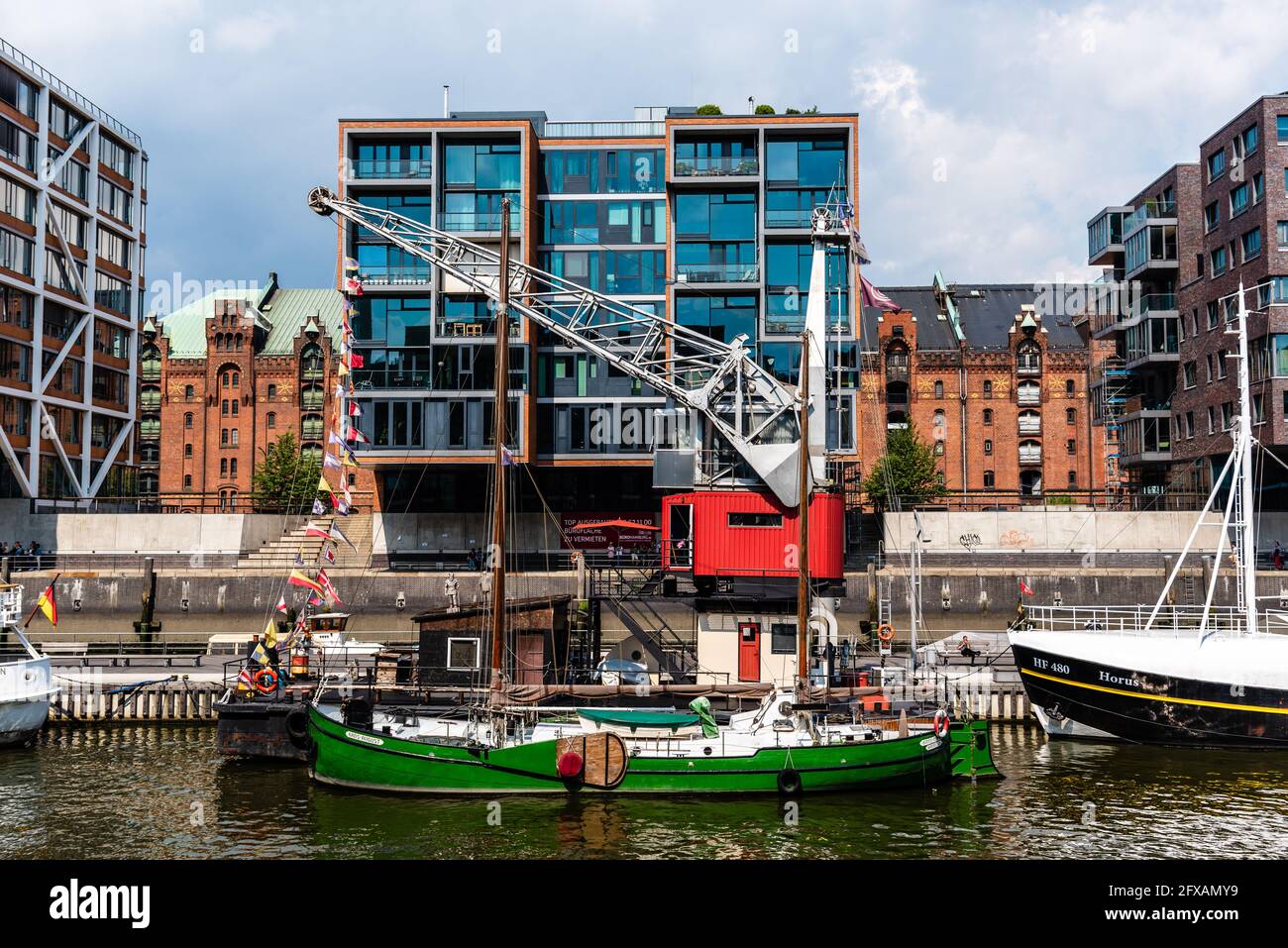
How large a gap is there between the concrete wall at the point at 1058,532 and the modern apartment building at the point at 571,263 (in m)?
7.92

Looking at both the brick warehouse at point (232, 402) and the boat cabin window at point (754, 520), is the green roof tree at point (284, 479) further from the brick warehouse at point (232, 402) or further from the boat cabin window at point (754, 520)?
the boat cabin window at point (754, 520)

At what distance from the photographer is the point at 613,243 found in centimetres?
6988

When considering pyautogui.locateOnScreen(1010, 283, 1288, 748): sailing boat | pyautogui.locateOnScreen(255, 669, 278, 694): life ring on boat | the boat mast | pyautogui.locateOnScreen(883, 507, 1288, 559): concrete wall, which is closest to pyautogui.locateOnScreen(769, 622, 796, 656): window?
pyautogui.locateOnScreen(1010, 283, 1288, 748): sailing boat

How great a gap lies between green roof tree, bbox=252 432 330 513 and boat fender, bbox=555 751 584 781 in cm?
6016

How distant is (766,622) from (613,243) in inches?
1500

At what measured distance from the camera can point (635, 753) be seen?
29.5 meters

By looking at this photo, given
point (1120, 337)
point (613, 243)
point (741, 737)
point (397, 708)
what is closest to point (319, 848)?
point (397, 708)

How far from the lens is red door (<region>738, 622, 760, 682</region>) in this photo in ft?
123

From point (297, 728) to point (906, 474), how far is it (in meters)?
Result: 58.4

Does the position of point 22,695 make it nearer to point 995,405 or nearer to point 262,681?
point 262,681

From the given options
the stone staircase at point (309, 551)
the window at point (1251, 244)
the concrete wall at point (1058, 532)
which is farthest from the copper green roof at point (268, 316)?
the window at point (1251, 244)

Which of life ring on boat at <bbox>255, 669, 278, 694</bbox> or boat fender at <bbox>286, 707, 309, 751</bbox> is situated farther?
life ring on boat at <bbox>255, 669, 278, 694</bbox>

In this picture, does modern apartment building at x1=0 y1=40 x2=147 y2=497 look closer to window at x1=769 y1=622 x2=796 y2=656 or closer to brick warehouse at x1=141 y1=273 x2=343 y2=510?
brick warehouse at x1=141 y1=273 x2=343 y2=510

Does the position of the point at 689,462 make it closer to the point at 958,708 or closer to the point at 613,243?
the point at 958,708
